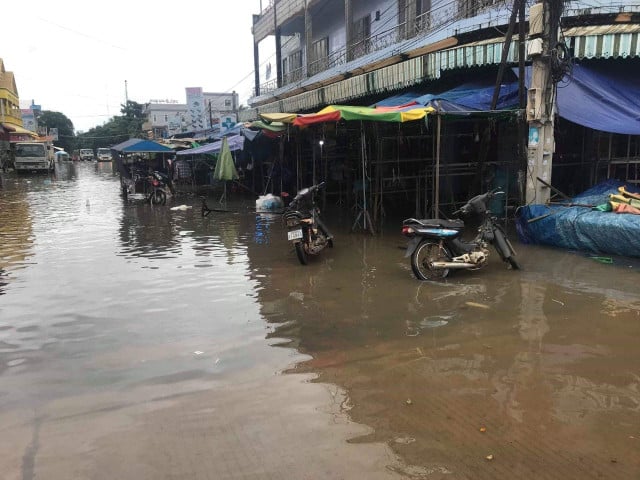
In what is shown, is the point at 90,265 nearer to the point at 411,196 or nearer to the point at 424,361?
the point at 424,361

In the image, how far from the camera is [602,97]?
33.2 feet

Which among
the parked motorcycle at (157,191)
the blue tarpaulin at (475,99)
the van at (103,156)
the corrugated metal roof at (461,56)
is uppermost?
the van at (103,156)

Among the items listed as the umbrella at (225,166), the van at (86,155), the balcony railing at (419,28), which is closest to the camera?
the balcony railing at (419,28)

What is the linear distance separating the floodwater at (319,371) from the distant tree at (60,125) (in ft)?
304

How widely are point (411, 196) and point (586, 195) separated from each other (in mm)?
5494

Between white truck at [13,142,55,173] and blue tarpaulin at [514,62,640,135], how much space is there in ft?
124

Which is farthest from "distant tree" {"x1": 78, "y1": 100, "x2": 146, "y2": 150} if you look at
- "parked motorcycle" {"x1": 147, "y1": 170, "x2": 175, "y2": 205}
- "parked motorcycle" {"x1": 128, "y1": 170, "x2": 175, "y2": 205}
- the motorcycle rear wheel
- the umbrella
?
the motorcycle rear wheel

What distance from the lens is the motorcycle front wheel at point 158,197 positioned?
1859 cm

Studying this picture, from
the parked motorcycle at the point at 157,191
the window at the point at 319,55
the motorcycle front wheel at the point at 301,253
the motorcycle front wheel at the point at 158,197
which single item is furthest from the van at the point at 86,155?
the motorcycle front wheel at the point at 301,253

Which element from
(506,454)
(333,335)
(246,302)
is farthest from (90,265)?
(506,454)

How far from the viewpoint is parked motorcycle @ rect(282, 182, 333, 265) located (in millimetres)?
8062

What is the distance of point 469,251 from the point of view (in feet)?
22.8

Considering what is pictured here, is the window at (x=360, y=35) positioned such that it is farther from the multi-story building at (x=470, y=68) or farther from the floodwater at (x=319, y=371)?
the floodwater at (x=319, y=371)

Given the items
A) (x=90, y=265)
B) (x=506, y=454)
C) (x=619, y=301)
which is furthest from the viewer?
(x=90, y=265)
